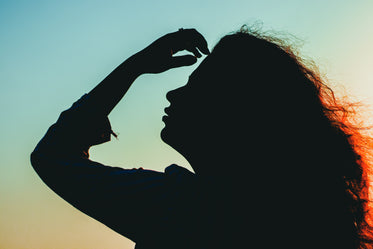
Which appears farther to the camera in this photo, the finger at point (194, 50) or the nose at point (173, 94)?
the finger at point (194, 50)

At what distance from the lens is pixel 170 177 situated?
1.38 meters

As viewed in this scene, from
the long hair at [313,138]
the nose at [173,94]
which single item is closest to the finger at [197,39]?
the long hair at [313,138]

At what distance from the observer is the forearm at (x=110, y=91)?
1.70 meters

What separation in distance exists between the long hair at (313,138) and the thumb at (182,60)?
247mm

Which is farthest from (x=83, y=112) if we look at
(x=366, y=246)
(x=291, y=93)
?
(x=366, y=246)

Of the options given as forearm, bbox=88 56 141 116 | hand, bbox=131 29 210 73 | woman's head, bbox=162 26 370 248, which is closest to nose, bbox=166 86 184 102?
woman's head, bbox=162 26 370 248

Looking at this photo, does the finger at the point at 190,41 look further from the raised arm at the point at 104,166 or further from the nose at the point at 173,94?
the nose at the point at 173,94

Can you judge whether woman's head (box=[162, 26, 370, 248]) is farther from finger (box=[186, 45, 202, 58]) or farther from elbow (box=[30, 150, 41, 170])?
elbow (box=[30, 150, 41, 170])

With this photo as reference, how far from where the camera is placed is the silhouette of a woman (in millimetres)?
1231

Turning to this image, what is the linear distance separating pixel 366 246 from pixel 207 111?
160 centimetres

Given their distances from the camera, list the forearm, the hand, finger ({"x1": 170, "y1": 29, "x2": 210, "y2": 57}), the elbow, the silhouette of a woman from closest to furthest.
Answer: the silhouette of a woman
the elbow
the forearm
the hand
finger ({"x1": 170, "y1": 29, "x2": 210, "y2": 57})

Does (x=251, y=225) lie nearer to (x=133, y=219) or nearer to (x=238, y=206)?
(x=238, y=206)

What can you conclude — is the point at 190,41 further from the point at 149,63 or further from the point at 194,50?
the point at 149,63

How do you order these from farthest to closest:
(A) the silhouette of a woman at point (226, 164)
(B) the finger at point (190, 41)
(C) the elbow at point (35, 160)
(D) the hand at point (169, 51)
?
1. (B) the finger at point (190, 41)
2. (D) the hand at point (169, 51)
3. (C) the elbow at point (35, 160)
4. (A) the silhouette of a woman at point (226, 164)
